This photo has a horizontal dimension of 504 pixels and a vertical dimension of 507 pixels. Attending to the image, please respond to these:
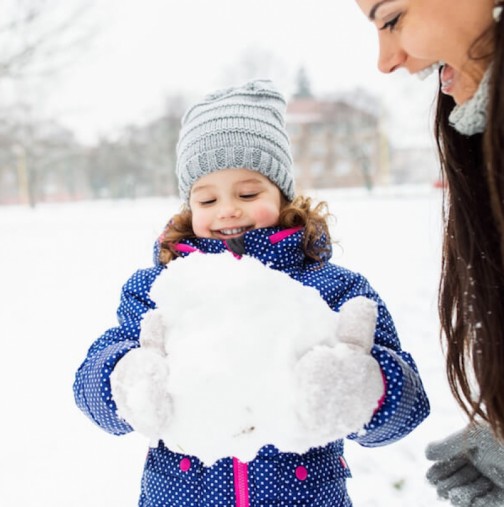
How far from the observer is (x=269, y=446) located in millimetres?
1582

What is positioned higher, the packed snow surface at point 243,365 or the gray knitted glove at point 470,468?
the packed snow surface at point 243,365

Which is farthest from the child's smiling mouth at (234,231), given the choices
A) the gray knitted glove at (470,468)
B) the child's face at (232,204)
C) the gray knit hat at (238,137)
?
the gray knitted glove at (470,468)

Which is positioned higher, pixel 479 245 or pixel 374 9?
pixel 374 9

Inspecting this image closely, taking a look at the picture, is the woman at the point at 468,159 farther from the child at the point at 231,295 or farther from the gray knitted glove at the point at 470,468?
the child at the point at 231,295

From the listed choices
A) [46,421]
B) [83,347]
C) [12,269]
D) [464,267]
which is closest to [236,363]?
[464,267]

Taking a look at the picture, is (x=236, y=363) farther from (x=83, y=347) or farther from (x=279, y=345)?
(x=83, y=347)

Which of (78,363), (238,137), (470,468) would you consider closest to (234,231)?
(238,137)

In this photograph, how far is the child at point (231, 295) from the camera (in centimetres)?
150

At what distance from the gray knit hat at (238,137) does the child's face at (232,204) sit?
0.10 ft

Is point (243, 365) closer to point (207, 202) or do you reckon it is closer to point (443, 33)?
point (443, 33)

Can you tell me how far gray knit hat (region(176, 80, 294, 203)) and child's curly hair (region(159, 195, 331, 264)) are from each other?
0.27 ft

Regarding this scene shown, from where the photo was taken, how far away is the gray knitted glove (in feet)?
5.54

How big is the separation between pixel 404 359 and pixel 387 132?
123 ft

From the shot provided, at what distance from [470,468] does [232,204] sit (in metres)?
1.13
